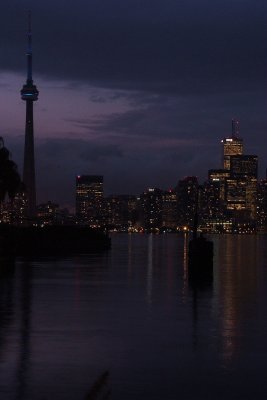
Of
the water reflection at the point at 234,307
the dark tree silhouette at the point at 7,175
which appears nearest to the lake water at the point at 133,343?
the water reflection at the point at 234,307

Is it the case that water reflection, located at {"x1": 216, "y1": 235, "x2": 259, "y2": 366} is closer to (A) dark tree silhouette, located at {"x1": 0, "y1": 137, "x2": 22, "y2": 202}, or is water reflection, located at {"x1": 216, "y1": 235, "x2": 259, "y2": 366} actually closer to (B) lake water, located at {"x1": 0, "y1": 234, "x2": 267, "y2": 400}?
(B) lake water, located at {"x1": 0, "y1": 234, "x2": 267, "y2": 400}

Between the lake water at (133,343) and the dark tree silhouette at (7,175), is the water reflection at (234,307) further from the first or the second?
the dark tree silhouette at (7,175)

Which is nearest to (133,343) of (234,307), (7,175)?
(234,307)

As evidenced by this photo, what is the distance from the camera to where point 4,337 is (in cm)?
2591

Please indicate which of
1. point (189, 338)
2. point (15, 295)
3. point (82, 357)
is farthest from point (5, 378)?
point (15, 295)

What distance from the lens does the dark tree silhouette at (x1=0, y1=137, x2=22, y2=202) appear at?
3735 inches

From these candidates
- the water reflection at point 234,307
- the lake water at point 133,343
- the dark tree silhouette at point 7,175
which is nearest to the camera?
the lake water at point 133,343

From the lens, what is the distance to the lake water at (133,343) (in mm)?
18938

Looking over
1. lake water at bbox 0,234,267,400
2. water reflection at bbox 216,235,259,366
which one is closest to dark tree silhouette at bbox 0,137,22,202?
water reflection at bbox 216,235,259,366

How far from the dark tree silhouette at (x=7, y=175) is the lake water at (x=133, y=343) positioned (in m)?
49.3

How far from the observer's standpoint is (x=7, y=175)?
99750 mm

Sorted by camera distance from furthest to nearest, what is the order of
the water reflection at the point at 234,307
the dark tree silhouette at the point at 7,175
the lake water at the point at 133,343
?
the dark tree silhouette at the point at 7,175 → the water reflection at the point at 234,307 → the lake water at the point at 133,343

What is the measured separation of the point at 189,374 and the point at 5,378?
4132mm

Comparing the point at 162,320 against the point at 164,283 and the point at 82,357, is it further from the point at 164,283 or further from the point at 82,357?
the point at 164,283
